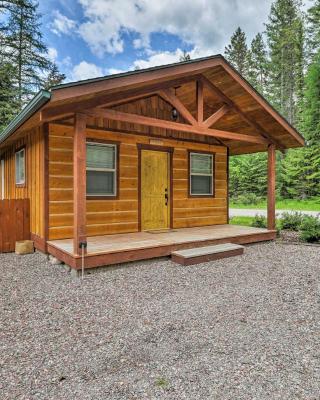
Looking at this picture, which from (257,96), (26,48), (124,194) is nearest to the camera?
(257,96)

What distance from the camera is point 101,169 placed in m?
6.25

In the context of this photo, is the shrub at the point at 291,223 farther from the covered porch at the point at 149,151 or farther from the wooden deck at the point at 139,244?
the wooden deck at the point at 139,244

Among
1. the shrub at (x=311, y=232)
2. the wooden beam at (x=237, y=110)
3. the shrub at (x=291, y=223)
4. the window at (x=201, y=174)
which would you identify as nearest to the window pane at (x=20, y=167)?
the window at (x=201, y=174)

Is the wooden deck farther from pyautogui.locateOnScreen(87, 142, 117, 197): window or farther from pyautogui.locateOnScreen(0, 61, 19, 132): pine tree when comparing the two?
pyautogui.locateOnScreen(0, 61, 19, 132): pine tree

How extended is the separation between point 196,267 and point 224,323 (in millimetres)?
2105

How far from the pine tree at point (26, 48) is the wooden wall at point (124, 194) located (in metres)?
12.2

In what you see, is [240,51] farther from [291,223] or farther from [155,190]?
[155,190]

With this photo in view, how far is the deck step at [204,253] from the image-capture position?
514 cm

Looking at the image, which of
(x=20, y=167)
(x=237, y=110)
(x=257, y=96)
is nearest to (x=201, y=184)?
(x=237, y=110)

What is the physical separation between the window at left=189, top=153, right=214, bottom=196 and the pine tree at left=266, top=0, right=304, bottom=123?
19506mm

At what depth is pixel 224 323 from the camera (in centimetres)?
289

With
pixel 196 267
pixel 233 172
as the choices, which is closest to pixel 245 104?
pixel 196 267

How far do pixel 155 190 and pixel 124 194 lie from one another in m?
0.90

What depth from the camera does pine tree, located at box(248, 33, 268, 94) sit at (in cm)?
2798
